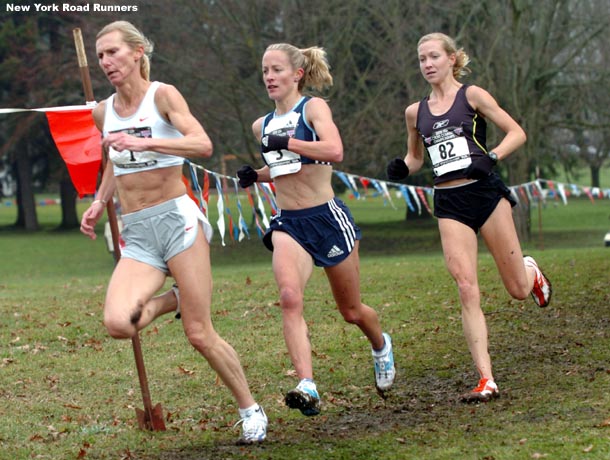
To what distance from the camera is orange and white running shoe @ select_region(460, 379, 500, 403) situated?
257 inches

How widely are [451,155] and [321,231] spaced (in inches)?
43.8

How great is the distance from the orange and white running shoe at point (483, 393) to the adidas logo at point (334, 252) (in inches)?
47.8

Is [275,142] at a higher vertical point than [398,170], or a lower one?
higher

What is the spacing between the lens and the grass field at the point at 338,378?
5762 mm

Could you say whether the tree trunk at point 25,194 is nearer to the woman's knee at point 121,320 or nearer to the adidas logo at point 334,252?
the adidas logo at point 334,252

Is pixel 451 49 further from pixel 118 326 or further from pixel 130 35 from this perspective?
pixel 118 326

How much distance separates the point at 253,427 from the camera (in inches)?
233

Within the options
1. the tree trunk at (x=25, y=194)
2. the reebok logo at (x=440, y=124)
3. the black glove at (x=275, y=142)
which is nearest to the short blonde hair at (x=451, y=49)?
the reebok logo at (x=440, y=124)

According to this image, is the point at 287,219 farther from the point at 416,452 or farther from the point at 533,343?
the point at 533,343

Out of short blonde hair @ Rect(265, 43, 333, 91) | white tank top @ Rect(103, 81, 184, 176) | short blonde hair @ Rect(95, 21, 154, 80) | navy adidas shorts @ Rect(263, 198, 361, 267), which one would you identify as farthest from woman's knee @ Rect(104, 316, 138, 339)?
short blonde hair @ Rect(265, 43, 333, 91)

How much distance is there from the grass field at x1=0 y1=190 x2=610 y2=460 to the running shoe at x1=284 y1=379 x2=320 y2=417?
7.7 inches

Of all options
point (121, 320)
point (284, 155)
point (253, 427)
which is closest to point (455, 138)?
point (284, 155)

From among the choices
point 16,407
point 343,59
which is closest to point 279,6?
point 343,59

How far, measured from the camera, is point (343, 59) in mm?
27328
